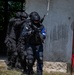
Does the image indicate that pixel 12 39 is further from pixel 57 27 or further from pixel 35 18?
pixel 35 18

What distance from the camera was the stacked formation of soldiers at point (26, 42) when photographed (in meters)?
8.71

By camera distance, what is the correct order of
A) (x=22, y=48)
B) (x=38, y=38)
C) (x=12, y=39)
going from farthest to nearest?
(x=12, y=39), (x=22, y=48), (x=38, y=38)

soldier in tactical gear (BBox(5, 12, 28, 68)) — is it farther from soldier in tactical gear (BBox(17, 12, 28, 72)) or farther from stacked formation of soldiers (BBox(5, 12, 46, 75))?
soldier in tactical gear (BBox(17, 12, 28, 72))

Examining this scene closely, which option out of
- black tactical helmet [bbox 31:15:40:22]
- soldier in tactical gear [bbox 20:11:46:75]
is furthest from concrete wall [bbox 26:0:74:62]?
black tactical helmet [bbox 31:15:40:22]

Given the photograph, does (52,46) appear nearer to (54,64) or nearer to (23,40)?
(54,64)

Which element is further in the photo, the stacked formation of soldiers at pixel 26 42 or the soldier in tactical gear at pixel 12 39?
the soldier in tactical gear at pixel 12 39

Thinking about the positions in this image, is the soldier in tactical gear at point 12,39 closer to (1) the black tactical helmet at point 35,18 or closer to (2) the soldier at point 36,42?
(2) the soldier at point 36,42

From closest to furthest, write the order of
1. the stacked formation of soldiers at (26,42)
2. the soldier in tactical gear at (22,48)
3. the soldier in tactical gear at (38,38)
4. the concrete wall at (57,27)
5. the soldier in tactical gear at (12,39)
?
the soldier in tactical gear at (38,38) → the stacked formation of soldiers at (26,42) → the soldier in tactical gear at (22,48) → the soldier in tactical gear at (12,39) → the concrete wall at (57,27)

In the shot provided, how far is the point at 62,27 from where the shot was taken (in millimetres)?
10805

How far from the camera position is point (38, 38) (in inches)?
344

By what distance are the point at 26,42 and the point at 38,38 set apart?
434 mm

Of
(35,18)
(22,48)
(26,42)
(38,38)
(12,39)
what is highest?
(35,18)

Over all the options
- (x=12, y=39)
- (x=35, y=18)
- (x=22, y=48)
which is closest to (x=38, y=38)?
(x=35, y=18)

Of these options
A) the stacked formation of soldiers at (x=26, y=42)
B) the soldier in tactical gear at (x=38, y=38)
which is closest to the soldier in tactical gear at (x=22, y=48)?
the stacked formation of soldiers at (x=26, y=42)
